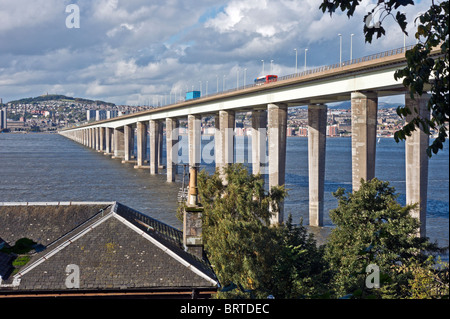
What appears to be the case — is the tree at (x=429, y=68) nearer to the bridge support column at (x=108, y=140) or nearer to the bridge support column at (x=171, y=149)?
the bridge support column at (x=171, y=149)

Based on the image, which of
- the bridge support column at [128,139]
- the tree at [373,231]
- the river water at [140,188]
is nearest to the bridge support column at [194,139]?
the river water at [140,188]

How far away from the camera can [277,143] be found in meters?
59.7

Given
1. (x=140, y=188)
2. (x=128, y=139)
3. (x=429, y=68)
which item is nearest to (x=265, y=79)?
(x=140, y=188)

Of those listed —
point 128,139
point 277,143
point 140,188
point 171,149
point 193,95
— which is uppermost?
point 193,95

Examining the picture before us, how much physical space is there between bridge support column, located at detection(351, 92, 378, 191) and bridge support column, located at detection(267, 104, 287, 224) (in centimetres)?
1534

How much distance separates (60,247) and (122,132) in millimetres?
146274

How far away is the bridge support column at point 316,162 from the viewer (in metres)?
55.6

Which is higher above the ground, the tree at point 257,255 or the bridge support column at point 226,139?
the bridge support column at point 226,139

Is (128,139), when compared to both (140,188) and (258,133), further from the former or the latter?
(258,133)

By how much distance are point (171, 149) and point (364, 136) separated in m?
62.2

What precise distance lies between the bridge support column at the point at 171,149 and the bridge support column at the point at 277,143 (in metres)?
35.6

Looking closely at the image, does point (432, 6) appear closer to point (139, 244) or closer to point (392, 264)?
point (139, 244)

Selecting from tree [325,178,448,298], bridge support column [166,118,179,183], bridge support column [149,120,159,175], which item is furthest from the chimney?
bridge support column [149,120,159,175]
